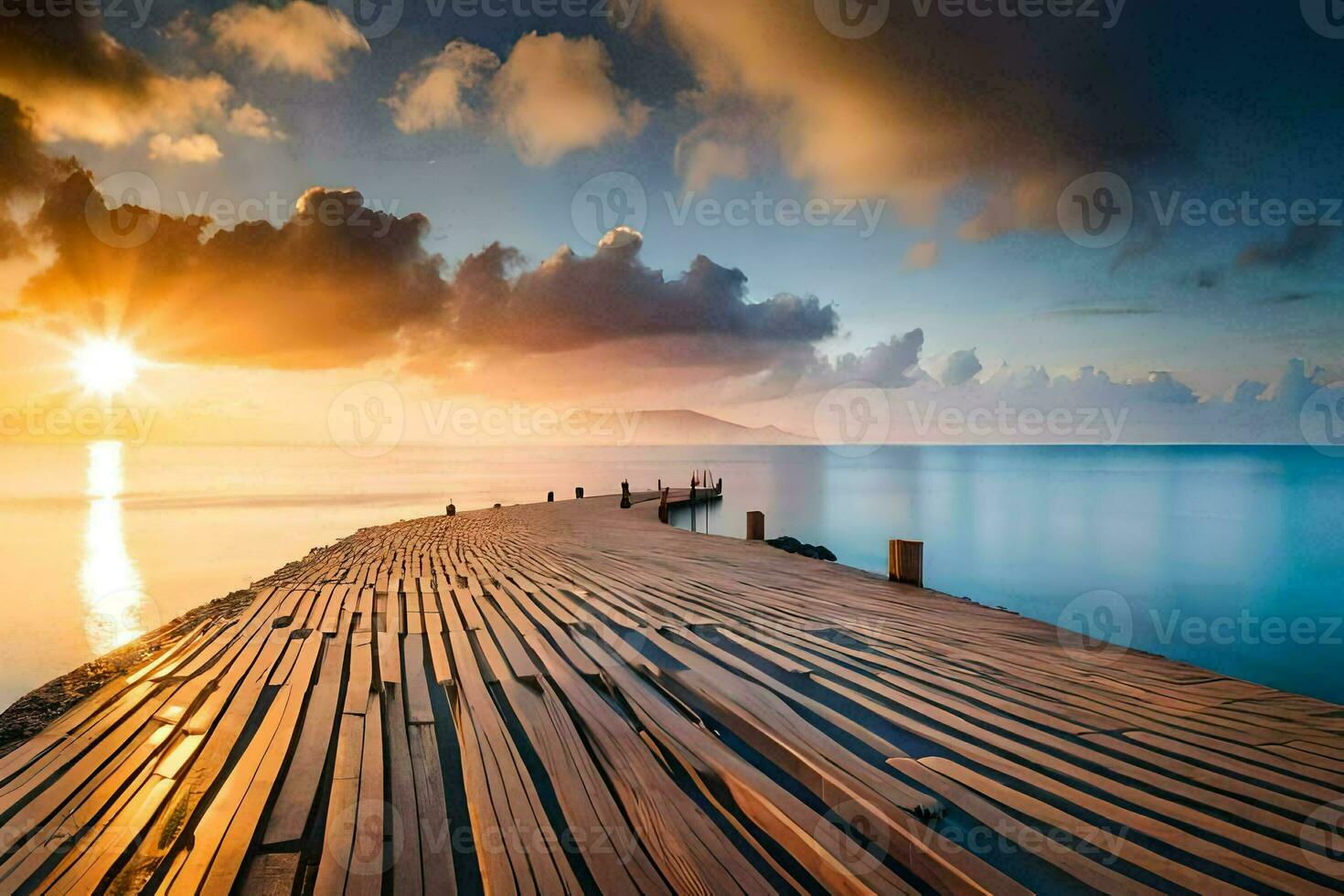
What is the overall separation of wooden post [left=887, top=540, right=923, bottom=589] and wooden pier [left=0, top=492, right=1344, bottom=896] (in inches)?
94.2

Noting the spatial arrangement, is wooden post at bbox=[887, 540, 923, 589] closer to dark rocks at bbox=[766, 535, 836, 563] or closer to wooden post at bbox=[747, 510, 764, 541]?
wooden post at bbox=[747, 510, 764, 541]

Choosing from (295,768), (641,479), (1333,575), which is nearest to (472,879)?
(295,768)

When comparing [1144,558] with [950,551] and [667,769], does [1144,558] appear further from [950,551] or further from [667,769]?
[667,769]

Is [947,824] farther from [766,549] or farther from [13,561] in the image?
[13,561]

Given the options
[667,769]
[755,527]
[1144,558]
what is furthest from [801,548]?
[1144,558]

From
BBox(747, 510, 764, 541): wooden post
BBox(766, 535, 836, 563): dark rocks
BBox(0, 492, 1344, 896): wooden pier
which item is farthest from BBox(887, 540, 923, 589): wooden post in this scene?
BBox(766, 535, 836, 563): dark rocks

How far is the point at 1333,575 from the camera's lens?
1847cm

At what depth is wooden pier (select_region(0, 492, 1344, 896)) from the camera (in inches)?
79.0

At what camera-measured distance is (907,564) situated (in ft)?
24.2

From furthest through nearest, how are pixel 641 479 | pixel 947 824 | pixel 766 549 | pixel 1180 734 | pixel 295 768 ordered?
pixel 641 479 → pixel 766 549 → pixel 1180 734 → pixel 295 768 → pixel 947 824

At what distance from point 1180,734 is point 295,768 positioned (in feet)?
13.5

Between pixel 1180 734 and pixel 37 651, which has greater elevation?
pixel 1180 734

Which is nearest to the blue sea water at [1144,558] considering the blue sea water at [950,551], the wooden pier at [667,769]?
the blue sea water at [950,551]

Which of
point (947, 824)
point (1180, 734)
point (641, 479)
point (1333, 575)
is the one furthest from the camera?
point (641, 479)
